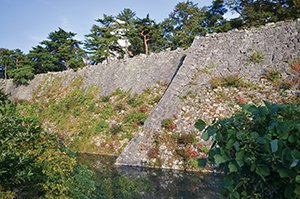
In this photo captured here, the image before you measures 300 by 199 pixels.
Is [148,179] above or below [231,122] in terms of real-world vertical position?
below

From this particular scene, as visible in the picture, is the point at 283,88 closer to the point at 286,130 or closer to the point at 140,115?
the point at 140,115

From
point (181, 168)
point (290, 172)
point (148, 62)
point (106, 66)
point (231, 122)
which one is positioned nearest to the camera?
point (290, 172)

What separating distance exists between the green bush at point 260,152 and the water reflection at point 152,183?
692 centimetres

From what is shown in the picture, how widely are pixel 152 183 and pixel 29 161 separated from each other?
8.07 metres

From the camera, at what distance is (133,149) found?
16391mm

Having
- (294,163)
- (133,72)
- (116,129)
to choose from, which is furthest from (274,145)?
(133,72)

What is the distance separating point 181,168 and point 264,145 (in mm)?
12881

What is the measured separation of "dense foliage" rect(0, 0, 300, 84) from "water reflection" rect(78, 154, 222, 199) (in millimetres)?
19793

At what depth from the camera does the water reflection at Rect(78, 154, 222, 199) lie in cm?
962

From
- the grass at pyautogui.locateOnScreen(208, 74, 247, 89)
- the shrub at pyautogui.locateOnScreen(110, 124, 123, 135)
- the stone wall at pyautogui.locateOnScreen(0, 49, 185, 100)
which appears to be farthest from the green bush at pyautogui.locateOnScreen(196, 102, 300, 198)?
the stone wall at pyautogui.locateOnScreen(0, 49, 185, 100)

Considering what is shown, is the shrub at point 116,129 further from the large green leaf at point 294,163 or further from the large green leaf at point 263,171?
the large green leaf at point 294,163

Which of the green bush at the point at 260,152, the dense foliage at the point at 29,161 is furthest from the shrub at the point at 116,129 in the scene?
the green bush at the point at 260,152

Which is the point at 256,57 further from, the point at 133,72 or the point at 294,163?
the point at 294,163

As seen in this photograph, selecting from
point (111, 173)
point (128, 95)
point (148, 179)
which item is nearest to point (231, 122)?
point (148, 179)
